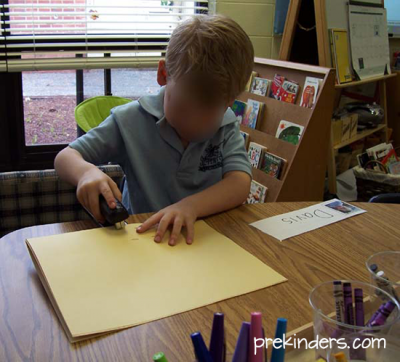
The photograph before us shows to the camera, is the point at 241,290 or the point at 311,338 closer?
the point at 311,338

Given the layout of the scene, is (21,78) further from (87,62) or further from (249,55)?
(249,55)

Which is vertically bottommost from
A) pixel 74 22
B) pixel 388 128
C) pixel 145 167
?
pixel 388 128

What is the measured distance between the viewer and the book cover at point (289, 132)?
6.92 ft

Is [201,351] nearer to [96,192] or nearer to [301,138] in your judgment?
[96,192]

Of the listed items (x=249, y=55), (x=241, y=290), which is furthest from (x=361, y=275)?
(x=249, y=55)

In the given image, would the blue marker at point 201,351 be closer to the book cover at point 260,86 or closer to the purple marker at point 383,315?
the purple marker at point 383,315

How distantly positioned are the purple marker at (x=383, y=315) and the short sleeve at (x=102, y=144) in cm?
82

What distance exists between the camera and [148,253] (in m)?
0.82

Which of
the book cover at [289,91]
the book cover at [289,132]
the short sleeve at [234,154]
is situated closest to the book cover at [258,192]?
the book cover at [289,132]

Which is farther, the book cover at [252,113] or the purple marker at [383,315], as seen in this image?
the book cover at [252,113]

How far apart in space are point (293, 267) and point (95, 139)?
0.61 meters

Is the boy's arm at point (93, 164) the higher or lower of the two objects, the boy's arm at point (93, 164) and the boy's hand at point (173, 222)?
the higher

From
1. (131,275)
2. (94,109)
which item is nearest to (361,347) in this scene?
(131,275)

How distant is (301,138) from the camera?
2080 millimetres
